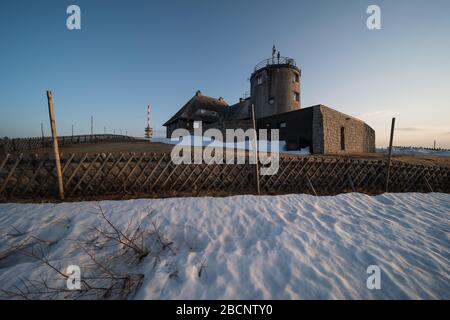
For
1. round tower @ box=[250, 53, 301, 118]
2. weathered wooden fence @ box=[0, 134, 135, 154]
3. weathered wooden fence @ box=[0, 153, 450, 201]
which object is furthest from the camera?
round tower @ box=[250, 53, 301, 118]

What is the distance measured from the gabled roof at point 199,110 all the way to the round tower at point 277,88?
21.0 ft

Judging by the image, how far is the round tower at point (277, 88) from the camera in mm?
19969

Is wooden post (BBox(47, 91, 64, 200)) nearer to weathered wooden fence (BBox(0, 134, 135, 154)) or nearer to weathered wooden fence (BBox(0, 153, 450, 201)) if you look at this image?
weathered wooden fence (BBox(0, 153, 450, 201))

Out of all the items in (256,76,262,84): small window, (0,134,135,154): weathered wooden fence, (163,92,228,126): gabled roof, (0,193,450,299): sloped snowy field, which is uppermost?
(256,76,262,84): small window

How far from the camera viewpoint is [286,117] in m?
14.9

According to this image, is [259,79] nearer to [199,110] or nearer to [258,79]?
[258,79]

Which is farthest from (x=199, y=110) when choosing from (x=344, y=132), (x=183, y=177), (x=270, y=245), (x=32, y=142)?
(x=270, y=245)

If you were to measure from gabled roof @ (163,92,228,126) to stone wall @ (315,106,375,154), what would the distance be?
1502 centimetres

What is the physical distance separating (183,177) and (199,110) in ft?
64.8

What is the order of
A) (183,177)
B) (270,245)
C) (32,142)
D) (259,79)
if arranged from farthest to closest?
(259,79)
(32,142)
(183,177)
(270,245)

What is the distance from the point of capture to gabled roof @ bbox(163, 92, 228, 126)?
21.9 metres

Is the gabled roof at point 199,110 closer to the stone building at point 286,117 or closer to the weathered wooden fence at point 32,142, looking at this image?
the stone building at point 286,117

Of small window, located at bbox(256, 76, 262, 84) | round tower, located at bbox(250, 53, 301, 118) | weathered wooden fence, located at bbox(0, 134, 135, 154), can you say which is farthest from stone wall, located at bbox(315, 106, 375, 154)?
weathered wooden fence, located at bbox(0, 134, 135, 154)

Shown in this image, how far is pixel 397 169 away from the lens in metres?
5.89
